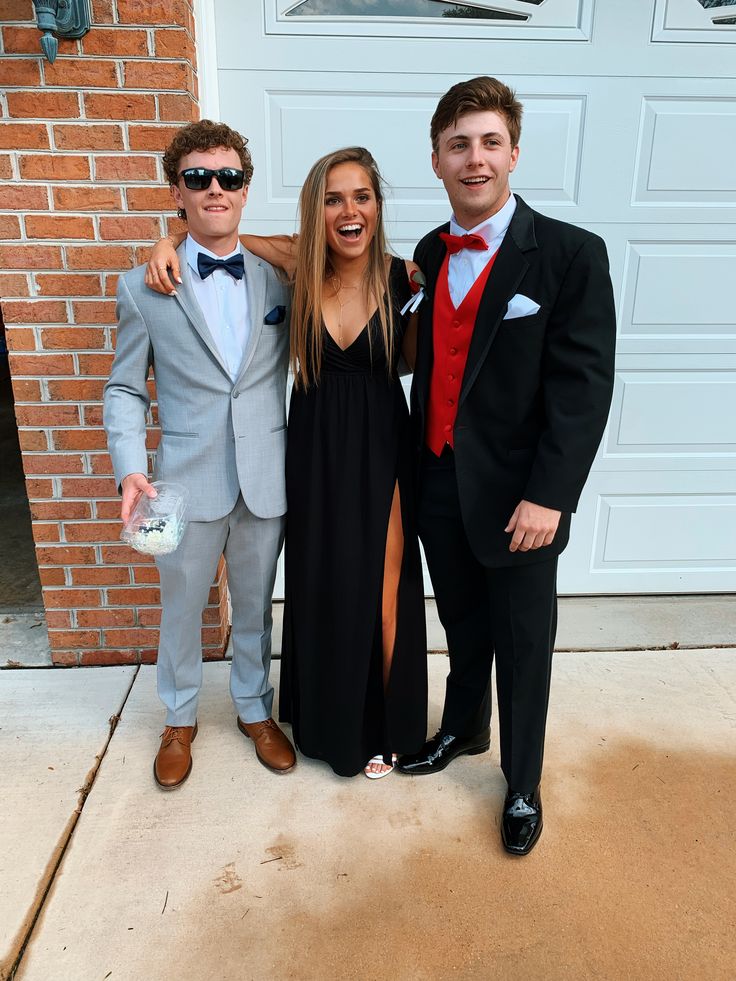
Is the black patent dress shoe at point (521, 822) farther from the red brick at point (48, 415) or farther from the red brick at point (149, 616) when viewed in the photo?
the red brick at point (48, 415)

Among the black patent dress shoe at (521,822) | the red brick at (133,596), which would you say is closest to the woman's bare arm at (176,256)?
the red brick at (133,596)

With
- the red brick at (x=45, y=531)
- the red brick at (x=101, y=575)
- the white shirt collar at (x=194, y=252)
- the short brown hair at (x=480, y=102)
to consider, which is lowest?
the red brick at (x=101, y=575)

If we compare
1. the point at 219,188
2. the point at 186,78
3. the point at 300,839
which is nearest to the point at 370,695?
the point at 300,839

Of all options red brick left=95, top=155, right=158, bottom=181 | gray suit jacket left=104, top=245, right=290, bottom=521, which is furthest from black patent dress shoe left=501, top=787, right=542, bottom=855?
red brick left=95, top=155, right=158, bottom=181

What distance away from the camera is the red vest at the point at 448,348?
72.6 inches

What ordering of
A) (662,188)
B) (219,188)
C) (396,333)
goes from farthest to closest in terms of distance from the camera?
(662,188), (396,333), (219,188)

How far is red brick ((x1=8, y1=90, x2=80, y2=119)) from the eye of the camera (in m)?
2.32

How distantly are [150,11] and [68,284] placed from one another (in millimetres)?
929

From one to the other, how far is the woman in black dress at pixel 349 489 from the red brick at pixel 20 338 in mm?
880

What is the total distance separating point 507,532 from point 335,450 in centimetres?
55

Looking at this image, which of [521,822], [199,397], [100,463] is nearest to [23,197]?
[100,463]

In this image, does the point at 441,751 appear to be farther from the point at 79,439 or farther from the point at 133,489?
the point at 79,439

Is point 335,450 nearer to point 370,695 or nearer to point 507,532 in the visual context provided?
point 507,532

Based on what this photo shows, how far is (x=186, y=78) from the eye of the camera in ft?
7.66
